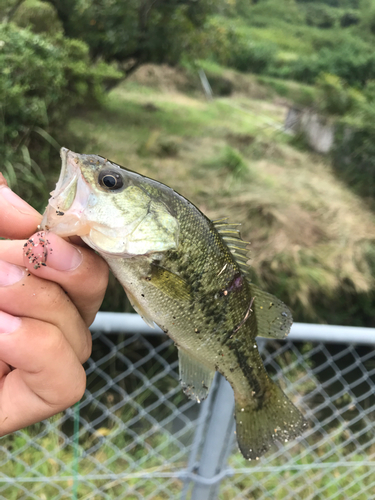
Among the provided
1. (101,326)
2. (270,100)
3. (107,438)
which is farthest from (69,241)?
(270,100)

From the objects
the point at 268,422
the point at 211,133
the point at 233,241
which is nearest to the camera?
the point at 233,241

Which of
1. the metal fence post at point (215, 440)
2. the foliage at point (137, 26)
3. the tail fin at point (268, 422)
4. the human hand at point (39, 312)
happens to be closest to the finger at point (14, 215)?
the human hand at point (39, 312)

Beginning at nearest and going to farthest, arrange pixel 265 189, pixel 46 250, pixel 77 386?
pixel 46 250 → pixel 77 386 → pixel 265 189

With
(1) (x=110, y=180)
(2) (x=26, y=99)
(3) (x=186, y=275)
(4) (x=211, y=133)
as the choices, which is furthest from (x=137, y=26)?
(3) (x=186, y=275)

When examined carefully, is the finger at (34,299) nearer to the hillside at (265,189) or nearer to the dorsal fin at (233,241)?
the dorsal fin at (233,241)

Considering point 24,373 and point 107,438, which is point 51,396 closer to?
point 24,373

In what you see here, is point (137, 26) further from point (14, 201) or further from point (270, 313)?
point (270, 313)

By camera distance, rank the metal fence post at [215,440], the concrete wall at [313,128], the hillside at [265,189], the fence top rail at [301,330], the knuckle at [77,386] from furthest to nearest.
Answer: the concrete wall at [313,128] → the hillside at [265,189] → the metal fence post at [215,440] → the fence top rail at [301,330] → the knuckle at [77,386]
